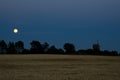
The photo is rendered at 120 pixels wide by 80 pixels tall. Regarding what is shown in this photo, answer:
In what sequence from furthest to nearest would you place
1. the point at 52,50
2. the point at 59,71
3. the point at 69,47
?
1. the point at 52,50
2. the point at 69,47
3. the point at 59,71

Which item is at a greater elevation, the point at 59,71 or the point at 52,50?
the point at 52,50

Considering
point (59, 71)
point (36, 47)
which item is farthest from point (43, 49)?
point (59, 71)

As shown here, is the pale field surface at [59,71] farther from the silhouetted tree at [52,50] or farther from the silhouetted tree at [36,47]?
the silhouetted tree at [36,47]

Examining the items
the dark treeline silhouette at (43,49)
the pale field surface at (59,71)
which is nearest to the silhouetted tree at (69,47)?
the dark treeline silhouette at (43,49)

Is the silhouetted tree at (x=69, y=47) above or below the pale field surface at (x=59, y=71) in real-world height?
above

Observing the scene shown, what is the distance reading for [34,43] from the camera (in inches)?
2776

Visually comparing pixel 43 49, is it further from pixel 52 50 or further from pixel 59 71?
pixel 59 71

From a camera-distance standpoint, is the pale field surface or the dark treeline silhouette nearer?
the pale field surface

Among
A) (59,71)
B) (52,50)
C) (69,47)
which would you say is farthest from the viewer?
(52,50)

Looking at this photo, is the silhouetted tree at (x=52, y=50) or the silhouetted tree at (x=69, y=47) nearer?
the silhouetted tree at (x=52, y=50)

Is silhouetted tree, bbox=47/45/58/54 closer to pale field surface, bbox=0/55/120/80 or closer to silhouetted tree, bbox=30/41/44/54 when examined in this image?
silhouetted tree, bbox=30/41/44/54

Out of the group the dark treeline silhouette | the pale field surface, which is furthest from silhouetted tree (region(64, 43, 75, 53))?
the pale field surface

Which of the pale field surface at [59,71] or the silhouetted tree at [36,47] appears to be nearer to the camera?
the pale field surface at [59,71]

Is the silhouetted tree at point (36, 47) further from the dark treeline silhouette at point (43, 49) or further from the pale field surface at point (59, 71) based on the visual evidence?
the pale field surface at point (59, 71)
